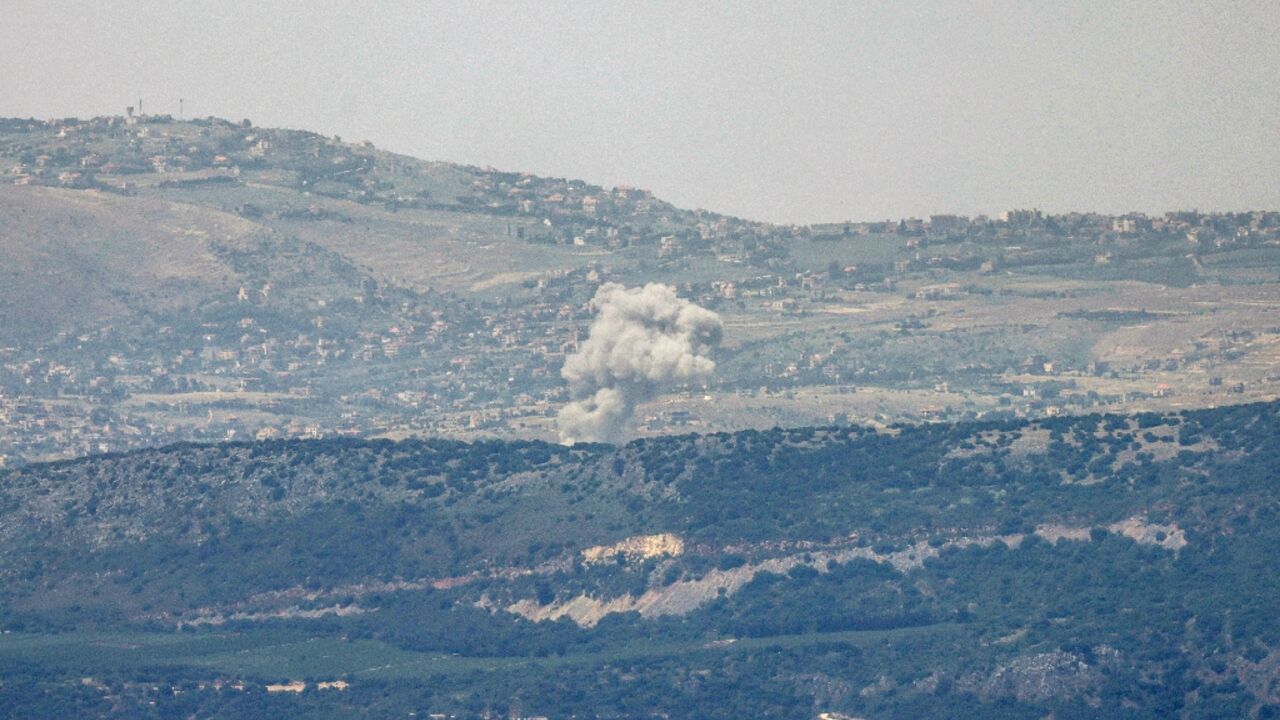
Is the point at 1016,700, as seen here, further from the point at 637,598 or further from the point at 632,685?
the point at 637,598

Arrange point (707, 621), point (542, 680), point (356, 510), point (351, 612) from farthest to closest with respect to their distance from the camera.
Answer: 1. point (356, 510)
2. point (351, 612)
3. point (707, 621)
4. point (542, 680)

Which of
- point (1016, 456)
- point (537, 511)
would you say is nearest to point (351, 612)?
point (537, 511)

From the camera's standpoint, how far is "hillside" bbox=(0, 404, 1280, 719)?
5172 inches

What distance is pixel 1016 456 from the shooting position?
539ft

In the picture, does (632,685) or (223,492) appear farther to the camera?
(223,492)

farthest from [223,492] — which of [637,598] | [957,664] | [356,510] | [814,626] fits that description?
[957,664]

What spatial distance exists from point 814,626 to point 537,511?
79.9ft

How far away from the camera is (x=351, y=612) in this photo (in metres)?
155

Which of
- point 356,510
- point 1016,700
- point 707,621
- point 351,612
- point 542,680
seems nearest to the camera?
point 1016,700

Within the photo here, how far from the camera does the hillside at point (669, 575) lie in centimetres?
→ 13138

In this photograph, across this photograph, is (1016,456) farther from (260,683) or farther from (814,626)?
(260,683)

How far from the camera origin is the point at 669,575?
5940 inches

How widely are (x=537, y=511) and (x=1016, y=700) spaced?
4146cm

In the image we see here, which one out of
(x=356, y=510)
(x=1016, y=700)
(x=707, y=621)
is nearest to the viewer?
(x=1016, y=700)
